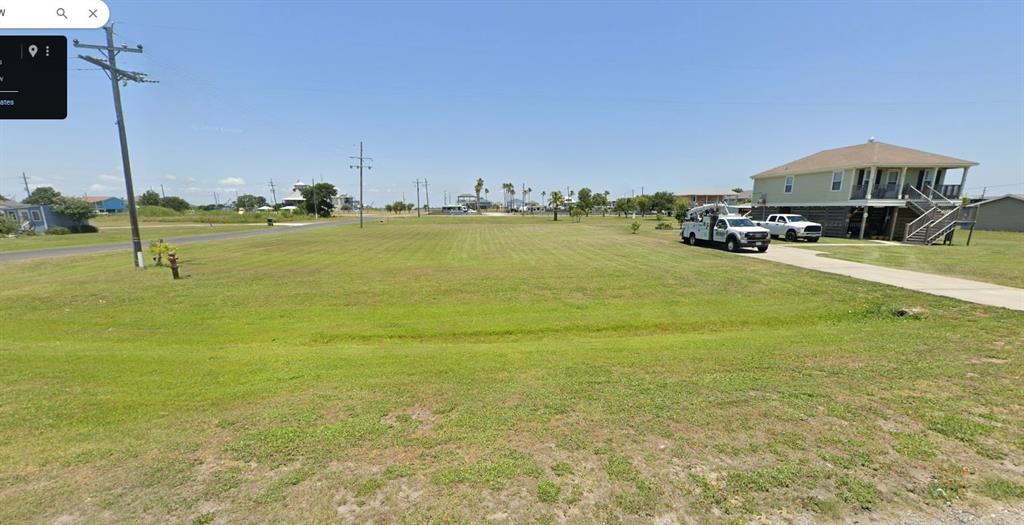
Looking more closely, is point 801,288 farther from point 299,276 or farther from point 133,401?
point 299,276

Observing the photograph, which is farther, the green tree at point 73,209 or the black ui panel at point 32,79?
the green tree at point 73,209

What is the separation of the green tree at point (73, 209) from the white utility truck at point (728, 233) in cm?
5526

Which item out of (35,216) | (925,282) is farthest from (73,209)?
(925,282)

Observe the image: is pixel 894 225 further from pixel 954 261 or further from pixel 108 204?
pixel 108 204

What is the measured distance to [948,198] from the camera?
2578 cm

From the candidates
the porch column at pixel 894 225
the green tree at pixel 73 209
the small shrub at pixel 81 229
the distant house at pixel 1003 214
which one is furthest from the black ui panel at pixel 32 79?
the distant house at pixel 1003 214

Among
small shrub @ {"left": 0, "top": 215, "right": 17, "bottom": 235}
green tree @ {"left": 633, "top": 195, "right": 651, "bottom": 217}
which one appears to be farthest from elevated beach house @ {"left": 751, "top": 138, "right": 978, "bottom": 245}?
small shrub @ {"left": 0, "top": 215, "right": 17, "bottom": 235}

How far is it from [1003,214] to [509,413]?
187 feet

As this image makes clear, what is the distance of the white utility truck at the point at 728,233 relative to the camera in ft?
61.1

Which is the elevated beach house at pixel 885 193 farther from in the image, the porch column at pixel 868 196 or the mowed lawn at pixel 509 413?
the mowed lawn at pixel 509 413

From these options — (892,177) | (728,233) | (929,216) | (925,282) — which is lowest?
(925,282)

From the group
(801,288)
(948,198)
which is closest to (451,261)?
(801,288)

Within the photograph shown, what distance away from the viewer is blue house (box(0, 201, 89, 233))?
1373 inches

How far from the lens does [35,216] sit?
36.6m
